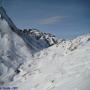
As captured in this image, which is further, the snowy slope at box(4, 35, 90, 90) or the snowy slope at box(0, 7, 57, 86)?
the snowy slope at box(0, 7, 57, 86)

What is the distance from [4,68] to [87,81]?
10.9 metres

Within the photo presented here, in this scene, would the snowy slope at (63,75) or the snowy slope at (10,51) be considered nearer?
the snowy slope at (63,75)

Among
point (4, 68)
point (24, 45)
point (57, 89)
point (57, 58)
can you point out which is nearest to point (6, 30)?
point (24, 45)

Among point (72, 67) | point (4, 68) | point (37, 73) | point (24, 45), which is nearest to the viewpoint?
point (72, 67)

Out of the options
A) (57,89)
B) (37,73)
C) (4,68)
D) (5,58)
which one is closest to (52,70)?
(37,73)

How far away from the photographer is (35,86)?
11.0 metres

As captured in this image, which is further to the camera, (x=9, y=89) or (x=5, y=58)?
(x=5, y=58)

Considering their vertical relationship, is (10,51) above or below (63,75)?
above

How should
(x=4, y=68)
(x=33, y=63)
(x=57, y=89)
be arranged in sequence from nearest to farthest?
(x=57, y=89)
(x=33, y=63)
(x=4, y=68)

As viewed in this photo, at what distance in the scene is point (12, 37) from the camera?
2469 centimetres

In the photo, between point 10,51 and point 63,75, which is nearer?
point 63,75

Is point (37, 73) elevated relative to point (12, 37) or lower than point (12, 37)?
lower

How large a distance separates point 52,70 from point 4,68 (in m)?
7.69

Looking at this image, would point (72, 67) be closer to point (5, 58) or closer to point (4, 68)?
point (4, 68)
